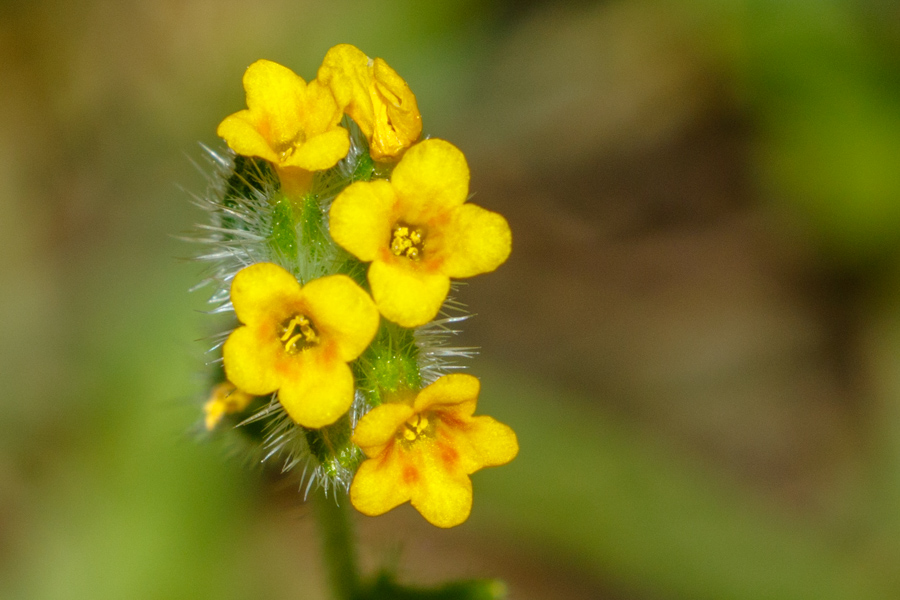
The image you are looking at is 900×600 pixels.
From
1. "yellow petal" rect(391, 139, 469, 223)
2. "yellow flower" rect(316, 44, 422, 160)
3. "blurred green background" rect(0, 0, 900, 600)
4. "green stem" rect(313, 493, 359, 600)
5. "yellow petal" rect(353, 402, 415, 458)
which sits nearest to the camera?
"yellow petal" rect(353, 402, 415, 458)

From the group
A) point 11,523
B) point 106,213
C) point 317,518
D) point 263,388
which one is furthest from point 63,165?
point 263,388

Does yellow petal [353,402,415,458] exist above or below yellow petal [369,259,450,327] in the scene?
below

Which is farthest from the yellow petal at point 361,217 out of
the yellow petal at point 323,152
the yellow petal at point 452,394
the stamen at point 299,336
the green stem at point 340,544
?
the green stem at point 340,544

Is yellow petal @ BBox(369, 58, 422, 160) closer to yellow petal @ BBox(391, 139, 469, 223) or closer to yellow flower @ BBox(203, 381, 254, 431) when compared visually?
yellow petal @ BBox(391, 139, 469, 223)

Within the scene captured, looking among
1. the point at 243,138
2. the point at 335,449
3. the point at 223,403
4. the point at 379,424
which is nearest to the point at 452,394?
the point at 379,424

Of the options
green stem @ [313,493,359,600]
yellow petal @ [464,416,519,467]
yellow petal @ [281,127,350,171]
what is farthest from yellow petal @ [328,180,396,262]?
green stem @ [313,493,359,600]

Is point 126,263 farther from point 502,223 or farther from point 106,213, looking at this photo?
point 502,223

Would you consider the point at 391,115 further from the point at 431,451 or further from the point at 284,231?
the point at 431,451
